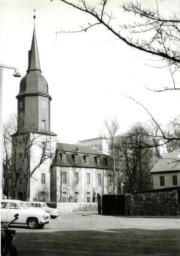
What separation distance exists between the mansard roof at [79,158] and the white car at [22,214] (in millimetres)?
45708

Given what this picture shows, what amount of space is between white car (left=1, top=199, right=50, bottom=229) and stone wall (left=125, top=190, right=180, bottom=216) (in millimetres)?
13949

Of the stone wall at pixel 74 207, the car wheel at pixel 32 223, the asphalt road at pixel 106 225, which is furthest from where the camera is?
the stone wall at pixel 74 207

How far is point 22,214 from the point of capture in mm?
19234

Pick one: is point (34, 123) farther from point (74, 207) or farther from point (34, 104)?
point (74, 207)

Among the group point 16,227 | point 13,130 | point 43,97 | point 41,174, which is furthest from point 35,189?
point 16,227

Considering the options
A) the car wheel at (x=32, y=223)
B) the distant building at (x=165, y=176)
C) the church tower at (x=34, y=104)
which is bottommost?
the car wheel at (x=32, y=223)

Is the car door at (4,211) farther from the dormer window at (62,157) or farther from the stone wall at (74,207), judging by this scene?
the dormer window at (62,157)

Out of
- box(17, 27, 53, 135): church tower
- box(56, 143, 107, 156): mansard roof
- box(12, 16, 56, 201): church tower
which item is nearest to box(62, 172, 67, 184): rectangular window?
box(12, 16, 56, 201): church tower

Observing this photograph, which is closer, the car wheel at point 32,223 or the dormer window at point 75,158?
the car wheel at point 32,223

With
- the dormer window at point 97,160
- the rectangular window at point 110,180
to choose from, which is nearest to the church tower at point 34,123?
the dormer window at point 97,160

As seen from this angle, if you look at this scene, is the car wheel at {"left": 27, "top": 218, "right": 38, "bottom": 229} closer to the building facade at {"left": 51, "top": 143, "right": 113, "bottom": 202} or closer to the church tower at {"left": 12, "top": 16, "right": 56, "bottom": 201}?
the church tower at {"left": 12, "top": 16, "right": 56, "bottom": 201}

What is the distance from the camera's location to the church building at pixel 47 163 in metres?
50.2

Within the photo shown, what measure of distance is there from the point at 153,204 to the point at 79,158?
1597 inches

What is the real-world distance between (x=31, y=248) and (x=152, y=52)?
321 inches
